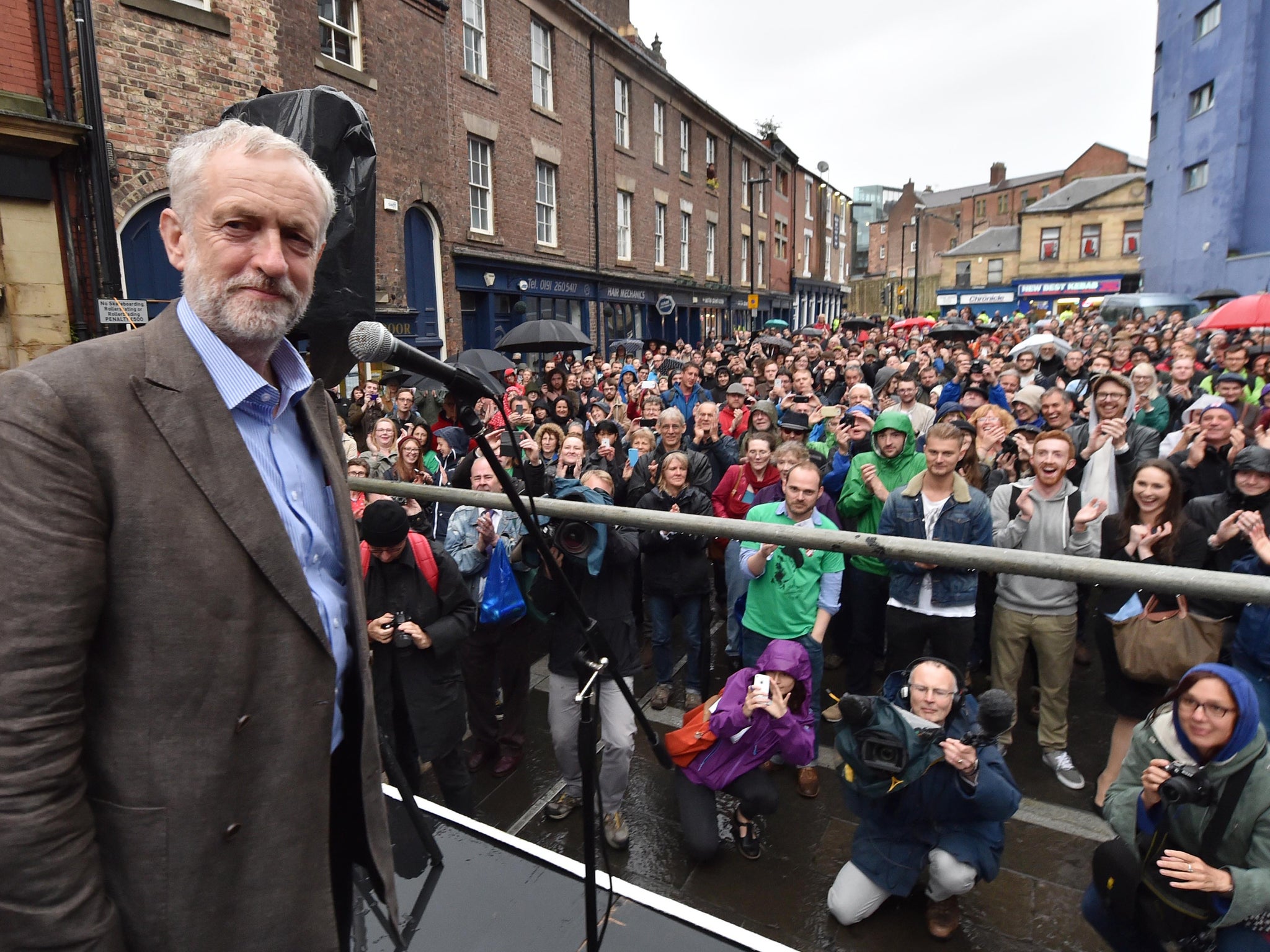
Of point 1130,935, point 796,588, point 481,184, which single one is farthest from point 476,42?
point 1130,935

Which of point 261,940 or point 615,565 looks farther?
point 615,565

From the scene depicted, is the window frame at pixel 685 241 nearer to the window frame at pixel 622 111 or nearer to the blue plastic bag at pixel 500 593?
the window frame at pixel 622 111

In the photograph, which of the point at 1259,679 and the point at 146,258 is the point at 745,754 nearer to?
the point at 1259,679

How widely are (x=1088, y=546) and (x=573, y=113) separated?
18.9m

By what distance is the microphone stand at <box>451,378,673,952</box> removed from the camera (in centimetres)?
173

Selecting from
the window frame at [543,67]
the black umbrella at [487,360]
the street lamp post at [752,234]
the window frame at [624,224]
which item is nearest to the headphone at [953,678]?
the black umbrella at [487,360]

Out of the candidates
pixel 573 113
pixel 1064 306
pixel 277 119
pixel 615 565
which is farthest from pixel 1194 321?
pixel 1064 306

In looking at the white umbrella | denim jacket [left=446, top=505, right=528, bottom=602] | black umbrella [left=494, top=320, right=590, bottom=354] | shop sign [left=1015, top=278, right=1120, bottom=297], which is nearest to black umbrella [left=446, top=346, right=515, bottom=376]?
black umbrella [left=494, top=320, right=590, bottom=354]

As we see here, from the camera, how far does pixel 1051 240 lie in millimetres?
53594

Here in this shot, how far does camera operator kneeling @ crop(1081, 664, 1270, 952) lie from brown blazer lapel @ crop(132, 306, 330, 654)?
2.66 metres

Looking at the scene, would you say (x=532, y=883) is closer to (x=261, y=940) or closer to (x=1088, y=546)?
(x=261, y=940)

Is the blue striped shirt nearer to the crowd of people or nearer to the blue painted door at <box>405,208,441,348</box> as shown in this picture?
the crowd of people

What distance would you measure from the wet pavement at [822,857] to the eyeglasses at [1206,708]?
3.39ft

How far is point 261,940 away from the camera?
1.30m
